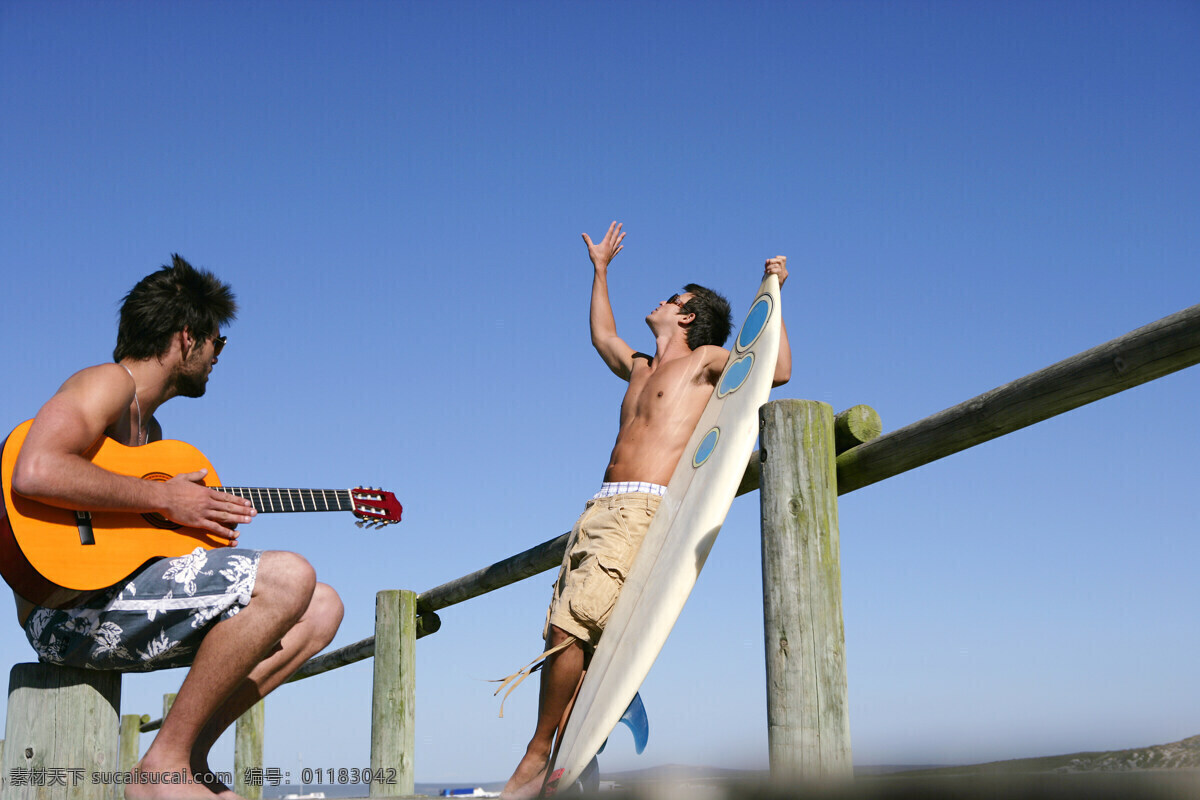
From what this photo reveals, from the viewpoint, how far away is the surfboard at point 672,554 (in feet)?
9.13

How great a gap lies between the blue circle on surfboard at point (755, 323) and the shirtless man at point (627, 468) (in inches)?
3.8

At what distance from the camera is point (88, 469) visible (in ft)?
7.07

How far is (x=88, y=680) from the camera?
7.73 ft

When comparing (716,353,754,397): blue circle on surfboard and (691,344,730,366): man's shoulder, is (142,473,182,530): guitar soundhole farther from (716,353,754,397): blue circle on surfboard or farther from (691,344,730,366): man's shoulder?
(691,344,730,366): man's shoulder

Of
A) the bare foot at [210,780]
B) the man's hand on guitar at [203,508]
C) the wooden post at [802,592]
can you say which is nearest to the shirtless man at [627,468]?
the wooden post at [802,592]

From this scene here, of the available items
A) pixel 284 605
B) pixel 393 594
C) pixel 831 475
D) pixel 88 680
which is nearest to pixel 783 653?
pixel 831 475

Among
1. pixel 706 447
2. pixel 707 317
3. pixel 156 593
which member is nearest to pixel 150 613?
pixel 156 593

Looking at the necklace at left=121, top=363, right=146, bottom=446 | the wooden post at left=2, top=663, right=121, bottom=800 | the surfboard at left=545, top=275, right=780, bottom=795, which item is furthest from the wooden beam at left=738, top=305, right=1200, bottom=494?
the wooden post at left=2, top=663, right=121, bottom=800

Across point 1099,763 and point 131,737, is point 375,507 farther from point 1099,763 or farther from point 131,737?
point 131,737

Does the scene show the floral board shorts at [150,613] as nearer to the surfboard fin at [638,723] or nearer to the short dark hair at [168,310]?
the short dark hair at [168,310]

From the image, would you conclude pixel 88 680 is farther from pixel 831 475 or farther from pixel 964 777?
pixel 964 777

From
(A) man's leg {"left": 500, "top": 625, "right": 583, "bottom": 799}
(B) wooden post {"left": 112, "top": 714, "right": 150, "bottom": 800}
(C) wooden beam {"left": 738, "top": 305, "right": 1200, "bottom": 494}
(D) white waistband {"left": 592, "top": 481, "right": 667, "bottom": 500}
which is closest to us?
(C) wooden beam {"left": 738, "top": 305, "right": 1200, "bottom": 494}

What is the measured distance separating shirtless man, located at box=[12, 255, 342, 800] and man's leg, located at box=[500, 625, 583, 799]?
3.19ft

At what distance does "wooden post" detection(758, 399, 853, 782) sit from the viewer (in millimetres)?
2383
